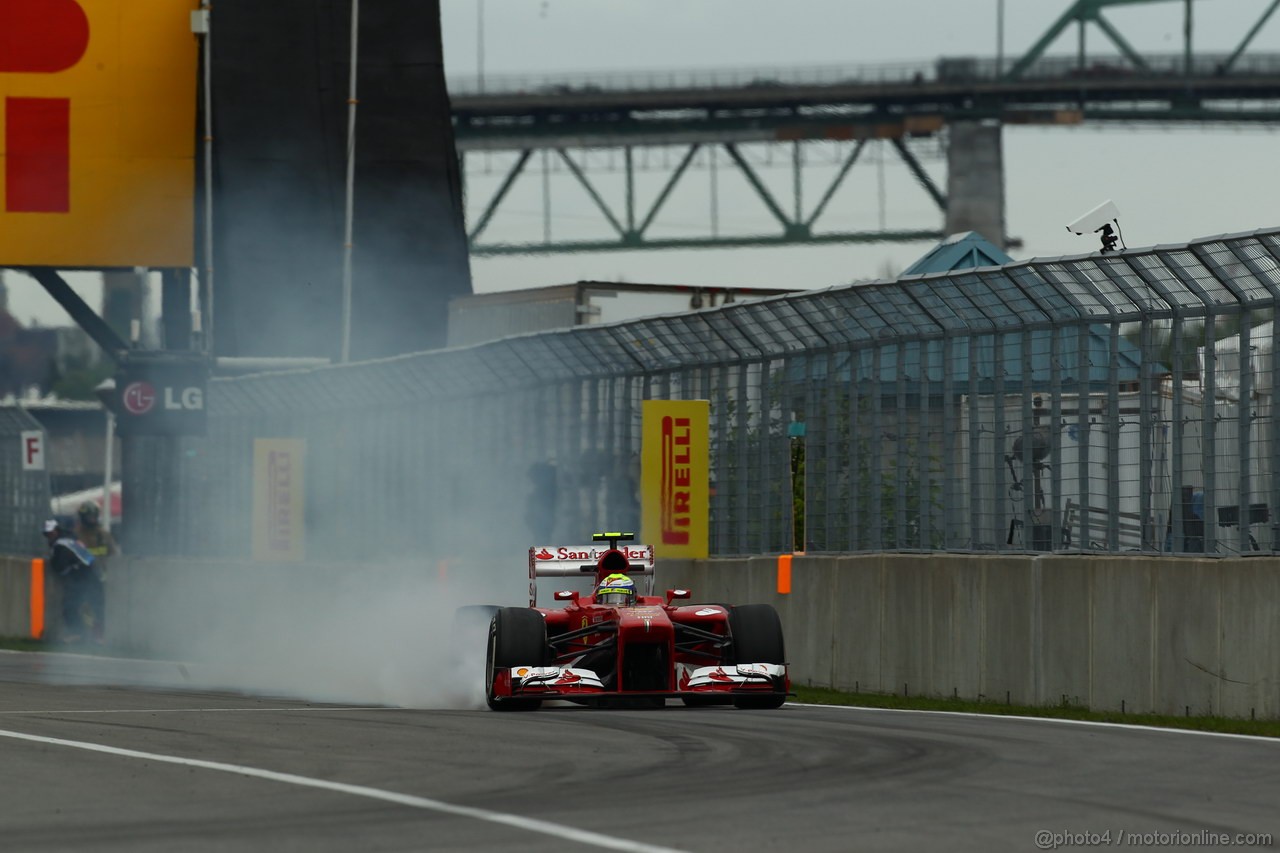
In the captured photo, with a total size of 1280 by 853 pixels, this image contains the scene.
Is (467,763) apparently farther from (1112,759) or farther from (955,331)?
(955,331)

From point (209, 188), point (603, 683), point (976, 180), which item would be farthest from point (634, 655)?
point (976, 180)

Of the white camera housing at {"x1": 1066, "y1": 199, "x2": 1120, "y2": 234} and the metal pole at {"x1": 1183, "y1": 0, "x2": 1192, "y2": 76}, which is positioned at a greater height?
the metal pole at {"x1": 1183, "y1": 0, "x2": 1192, "y2": 76}

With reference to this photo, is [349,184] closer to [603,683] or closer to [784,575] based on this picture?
[784,575]

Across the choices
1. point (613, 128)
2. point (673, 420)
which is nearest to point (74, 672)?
point (673, 420)

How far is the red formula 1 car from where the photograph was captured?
14.9 metres

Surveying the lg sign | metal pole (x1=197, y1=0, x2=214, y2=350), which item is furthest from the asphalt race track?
metal pole (x1=197, y1=0, x2=214, y2=350)

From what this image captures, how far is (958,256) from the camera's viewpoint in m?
27.0

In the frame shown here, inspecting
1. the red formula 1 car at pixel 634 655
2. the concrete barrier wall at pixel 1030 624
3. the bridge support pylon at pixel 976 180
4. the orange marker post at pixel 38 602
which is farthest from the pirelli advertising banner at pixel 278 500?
the bridge support pylon at pixel 976 180

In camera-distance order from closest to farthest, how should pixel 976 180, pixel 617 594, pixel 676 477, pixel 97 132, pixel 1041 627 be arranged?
pixel 1041 627 < pixel 617 594 < pixel 676 477 < pixel 97 132 < pixel 976 180

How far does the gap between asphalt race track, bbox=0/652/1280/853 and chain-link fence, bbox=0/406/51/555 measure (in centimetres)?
1724

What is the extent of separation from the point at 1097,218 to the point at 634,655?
4504 millimetres

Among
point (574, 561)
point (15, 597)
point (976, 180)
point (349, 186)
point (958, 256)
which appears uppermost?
point (976, 180)

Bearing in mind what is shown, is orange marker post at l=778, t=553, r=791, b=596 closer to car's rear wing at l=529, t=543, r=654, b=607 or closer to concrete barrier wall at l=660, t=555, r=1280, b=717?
concrete barrier wall at l=660, t=555, r=1280, b=717

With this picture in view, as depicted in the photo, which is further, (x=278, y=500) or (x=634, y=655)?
(x=278, y=500)
